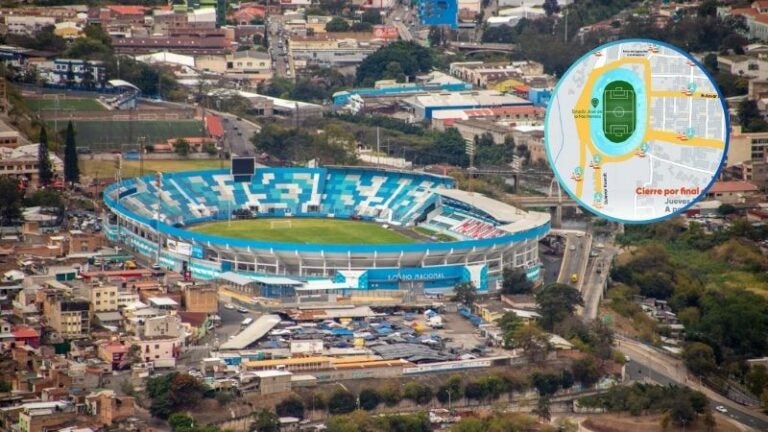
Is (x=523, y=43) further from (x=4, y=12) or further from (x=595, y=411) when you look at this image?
(x=595, y=411)

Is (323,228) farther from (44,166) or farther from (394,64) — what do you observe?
(394,64)

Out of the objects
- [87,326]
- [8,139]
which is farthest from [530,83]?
[87,326]

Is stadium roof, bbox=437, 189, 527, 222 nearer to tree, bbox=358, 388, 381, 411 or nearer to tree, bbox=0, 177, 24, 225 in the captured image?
tree, bbox=0, 177, 24, 225

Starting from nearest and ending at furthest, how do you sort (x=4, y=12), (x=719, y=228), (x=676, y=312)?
(x=676, y=312) < (x=719, y=228) < (x=4, y=12)

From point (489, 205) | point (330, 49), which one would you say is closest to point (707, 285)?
point (489, 205)

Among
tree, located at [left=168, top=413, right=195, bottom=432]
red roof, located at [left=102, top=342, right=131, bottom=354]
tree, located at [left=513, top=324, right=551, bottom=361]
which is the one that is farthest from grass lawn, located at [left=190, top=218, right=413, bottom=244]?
tree, located at [left=168, top=413, right=195, bottom=432]

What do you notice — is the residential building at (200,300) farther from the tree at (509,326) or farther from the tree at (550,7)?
the tree at (550,7)
